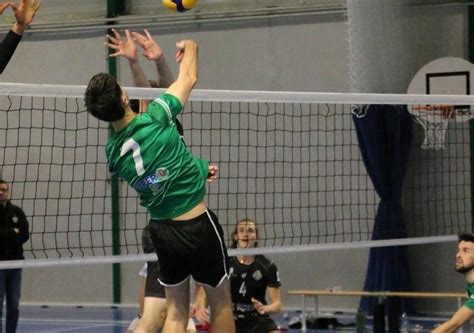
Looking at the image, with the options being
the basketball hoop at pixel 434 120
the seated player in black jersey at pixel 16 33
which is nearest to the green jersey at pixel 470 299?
the seated player in black jersey at pixel 16 33

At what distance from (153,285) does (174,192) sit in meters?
1.74

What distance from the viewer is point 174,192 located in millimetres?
6371

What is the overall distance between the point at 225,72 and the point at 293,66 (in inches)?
43.2

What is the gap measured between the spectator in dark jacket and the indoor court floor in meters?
1.97

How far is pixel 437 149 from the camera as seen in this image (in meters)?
16.3

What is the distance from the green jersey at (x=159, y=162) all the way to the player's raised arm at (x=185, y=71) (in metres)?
0.08

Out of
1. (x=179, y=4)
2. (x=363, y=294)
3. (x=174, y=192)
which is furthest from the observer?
(x=363, y=294)

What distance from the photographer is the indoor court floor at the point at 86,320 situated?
1556cm

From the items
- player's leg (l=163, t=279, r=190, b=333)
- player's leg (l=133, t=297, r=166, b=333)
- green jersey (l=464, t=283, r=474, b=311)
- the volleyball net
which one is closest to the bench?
the volleyball net

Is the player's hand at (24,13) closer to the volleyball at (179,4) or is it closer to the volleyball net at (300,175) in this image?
the volleyball at (179,4)

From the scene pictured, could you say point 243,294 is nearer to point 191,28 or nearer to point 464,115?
point 464,115

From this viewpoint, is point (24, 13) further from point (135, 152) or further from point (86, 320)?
point (86, 320)

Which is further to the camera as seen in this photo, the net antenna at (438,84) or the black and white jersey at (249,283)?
the net antenna at (438,84)


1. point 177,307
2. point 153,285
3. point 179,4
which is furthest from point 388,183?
point 177,307
